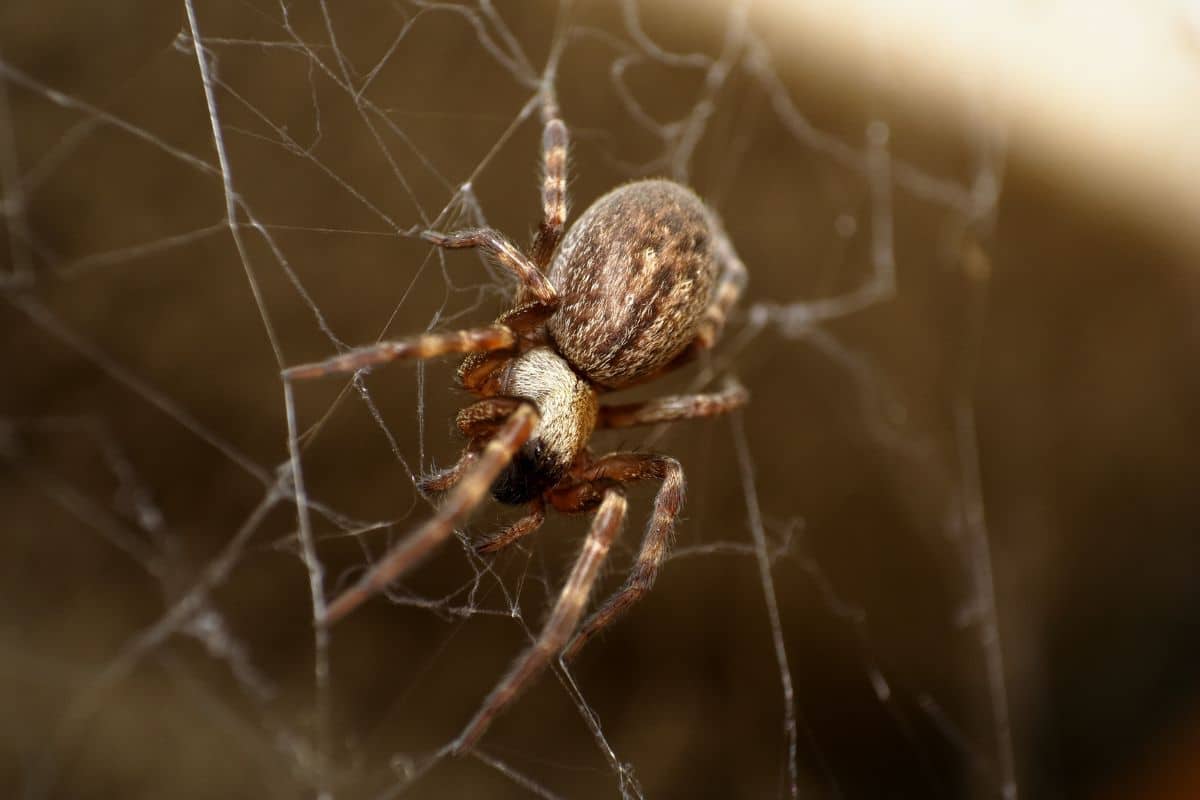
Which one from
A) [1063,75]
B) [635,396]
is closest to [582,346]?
[635,396]

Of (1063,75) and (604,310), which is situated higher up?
(1063,75)

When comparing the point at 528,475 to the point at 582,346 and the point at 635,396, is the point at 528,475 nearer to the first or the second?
the point at 582,346

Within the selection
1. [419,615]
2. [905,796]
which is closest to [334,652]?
[419,615]

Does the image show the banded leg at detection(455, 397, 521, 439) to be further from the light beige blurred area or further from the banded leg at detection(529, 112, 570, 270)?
the light beige blurred area

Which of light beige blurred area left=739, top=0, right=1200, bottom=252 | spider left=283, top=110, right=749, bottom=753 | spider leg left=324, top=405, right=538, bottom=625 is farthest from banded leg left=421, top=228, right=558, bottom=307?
light beige blurred area left=739, top=0, right=1200, bottom=252

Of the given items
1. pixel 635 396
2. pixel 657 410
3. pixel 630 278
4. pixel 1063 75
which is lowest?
pixel 635 396

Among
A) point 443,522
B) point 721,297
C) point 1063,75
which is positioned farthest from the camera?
point 1063,75

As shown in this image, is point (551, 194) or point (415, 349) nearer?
point (415, 349)

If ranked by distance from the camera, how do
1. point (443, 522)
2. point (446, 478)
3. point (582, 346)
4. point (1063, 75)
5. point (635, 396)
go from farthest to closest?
1. point (1063, 75)
2. point (635, 396)
3. point (582, 346)
4. point (446, 478)
5. point (443, 522)
